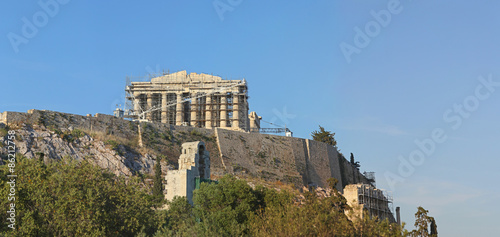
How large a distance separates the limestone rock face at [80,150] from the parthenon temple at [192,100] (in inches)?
615

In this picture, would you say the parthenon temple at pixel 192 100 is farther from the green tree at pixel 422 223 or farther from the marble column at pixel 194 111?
the green tree at pixel 422 223

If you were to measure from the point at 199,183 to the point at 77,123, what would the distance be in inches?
665

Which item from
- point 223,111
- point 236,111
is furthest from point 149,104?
point 236,111

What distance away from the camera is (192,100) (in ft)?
193

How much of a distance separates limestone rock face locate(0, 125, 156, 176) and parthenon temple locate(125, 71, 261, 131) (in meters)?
15.6

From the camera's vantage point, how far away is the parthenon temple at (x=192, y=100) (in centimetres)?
5828

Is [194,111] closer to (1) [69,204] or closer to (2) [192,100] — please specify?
(2) [192,100]

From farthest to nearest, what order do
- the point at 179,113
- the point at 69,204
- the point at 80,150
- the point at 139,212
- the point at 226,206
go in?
the point at 179,113 → the point at 80,150 → the point at 226,206 → the point at 139,212 → the point at 69,204

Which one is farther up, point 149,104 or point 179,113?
point 149,104

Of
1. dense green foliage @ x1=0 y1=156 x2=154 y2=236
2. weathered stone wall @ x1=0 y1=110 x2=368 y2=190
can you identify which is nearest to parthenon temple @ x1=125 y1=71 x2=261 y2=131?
weathered stone wall @ x1=0 y1=110 x2=368 y2=190

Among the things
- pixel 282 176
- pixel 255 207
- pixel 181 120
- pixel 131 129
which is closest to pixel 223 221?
pixel 255 207

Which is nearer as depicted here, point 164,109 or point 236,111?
point 164,109

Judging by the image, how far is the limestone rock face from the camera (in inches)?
1505

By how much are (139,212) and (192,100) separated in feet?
115
